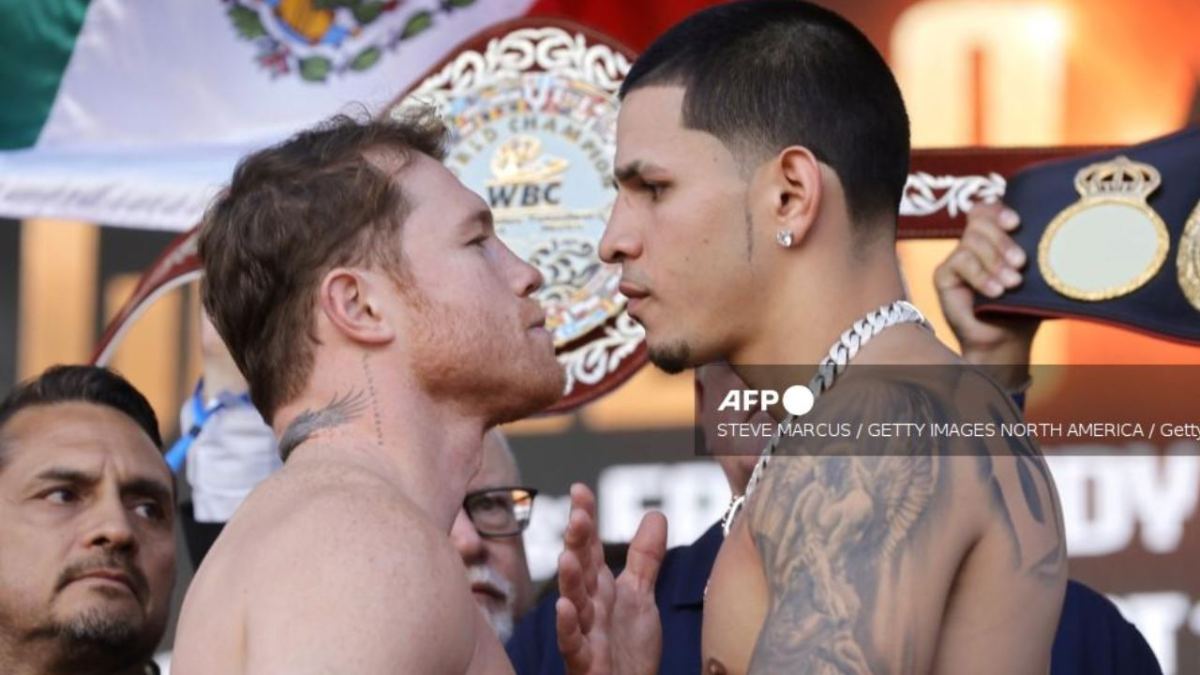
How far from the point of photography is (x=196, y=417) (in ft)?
14.9

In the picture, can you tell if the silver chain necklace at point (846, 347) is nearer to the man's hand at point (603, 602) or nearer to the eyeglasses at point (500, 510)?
the man's hand at point (603, 602)

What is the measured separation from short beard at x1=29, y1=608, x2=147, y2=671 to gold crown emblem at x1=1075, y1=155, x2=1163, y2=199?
1.95 m

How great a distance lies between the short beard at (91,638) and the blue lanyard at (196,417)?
726 mm

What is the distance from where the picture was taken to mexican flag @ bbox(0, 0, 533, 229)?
15.4 ft

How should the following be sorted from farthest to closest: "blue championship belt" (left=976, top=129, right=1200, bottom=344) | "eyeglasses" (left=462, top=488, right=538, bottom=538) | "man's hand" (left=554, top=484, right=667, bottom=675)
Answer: "eyeglasses" (left=462, top=488, right=538, bottom=538) → "blue championship belt" (left=976, top=129, right=1200, bottom=344) → "man's hand" (left=554, top=484, right=667, bottom=675)

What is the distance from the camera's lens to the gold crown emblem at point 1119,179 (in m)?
3.71

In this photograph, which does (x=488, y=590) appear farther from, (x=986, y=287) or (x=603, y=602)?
(x=986, y=287)

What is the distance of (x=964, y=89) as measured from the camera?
14.2 ft

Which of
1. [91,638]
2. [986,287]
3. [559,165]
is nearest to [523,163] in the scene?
[559,165]

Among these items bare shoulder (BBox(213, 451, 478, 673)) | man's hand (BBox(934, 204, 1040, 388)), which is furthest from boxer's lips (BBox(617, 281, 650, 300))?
man's hand (BBox(934, 204, 1040, 388))

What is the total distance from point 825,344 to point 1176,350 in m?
1.81

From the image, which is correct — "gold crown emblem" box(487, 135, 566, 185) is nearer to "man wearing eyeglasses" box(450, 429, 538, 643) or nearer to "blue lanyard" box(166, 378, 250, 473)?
"man wearing eyeglasses" box(450, 429, 538, 643)

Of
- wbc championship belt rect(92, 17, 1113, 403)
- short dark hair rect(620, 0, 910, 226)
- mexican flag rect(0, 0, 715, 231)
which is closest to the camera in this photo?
short dark hair rect(620, 0, 910, 226)

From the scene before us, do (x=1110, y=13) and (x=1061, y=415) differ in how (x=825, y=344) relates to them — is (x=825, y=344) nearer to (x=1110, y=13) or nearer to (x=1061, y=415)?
(x=1061, y=415)
